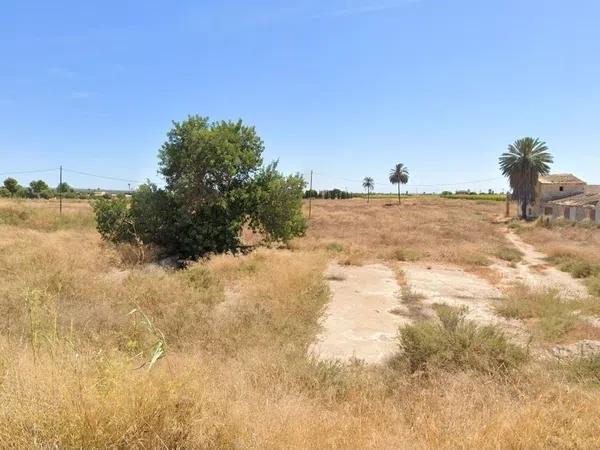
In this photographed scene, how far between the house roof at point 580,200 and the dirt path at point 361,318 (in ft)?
108

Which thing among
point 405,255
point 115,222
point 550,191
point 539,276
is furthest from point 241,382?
point 550,191

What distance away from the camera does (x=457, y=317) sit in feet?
22.0

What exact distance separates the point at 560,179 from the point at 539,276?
3946cm

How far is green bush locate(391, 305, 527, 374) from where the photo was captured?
5.39 meters

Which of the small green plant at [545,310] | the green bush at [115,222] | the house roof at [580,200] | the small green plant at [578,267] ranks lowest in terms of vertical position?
the small green plant at [545,310]

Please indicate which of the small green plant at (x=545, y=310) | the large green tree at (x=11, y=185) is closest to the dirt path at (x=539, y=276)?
the small green plant at (x=545, y=310)

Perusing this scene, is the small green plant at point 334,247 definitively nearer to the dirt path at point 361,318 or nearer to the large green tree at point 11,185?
the dirt path at point 361,318

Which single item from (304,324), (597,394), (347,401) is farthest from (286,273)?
(597,394)

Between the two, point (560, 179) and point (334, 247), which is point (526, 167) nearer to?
point (560, 179)

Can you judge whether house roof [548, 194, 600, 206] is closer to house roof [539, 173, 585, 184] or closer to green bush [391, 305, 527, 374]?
house roof [539, 173, 585, 184]

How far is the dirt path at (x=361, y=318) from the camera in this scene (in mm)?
6984

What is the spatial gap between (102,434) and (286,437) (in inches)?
51.7

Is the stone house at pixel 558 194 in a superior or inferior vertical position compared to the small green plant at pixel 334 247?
superior

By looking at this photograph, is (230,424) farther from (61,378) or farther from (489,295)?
(489,295)
